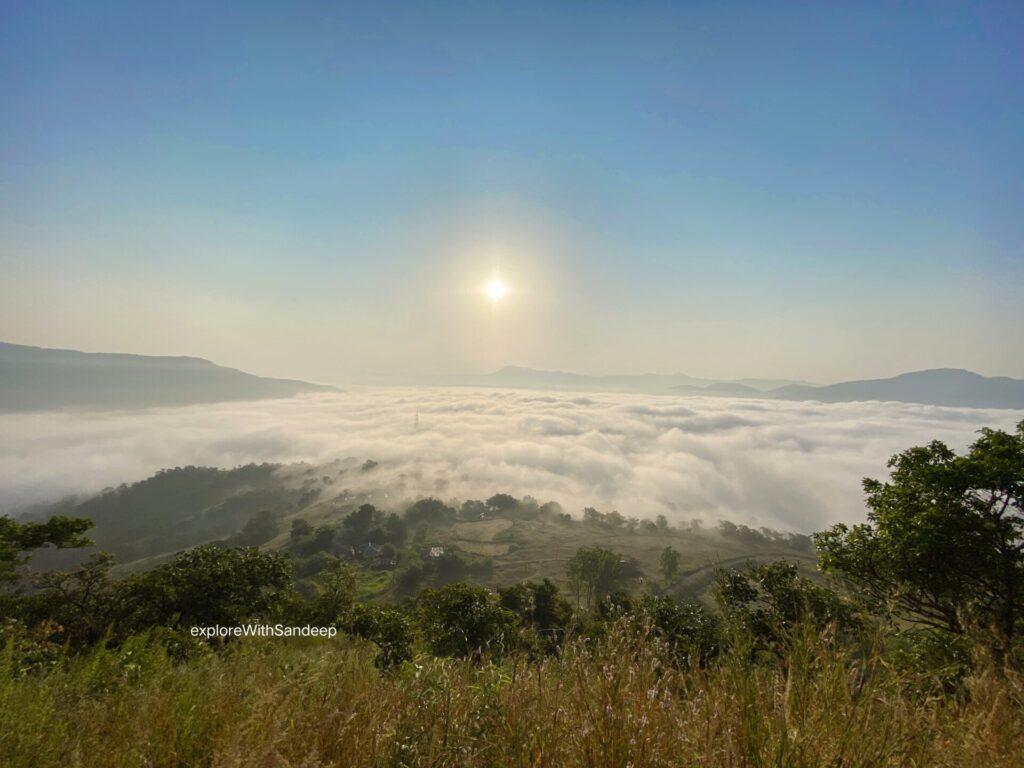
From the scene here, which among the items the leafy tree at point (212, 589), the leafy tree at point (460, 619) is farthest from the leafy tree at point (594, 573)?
the leafy tree at point (212, 589)

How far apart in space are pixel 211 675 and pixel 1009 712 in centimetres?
657

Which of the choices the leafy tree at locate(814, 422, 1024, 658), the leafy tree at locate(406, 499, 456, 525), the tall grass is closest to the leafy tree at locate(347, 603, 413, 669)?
the leafy tree at locate(814, 422, 1024, 658)

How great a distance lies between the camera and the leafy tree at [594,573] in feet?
336

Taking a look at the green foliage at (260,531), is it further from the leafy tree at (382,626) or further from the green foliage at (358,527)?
the leafy tree at (382,626)

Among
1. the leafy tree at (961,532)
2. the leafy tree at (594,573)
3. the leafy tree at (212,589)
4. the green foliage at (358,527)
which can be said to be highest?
the leafy tree at (961,532)

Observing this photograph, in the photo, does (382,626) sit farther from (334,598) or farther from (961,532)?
(961,532)

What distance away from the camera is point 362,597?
104250 millimetres

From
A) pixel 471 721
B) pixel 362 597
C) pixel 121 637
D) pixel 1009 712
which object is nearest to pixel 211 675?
pixel 471 721

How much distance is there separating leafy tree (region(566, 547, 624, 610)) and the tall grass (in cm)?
10840

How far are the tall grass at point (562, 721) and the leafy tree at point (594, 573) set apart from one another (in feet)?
356

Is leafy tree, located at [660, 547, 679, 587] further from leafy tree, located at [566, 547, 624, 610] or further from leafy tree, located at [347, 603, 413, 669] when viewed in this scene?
leafy tree, located at [347, 603, 413, 669]

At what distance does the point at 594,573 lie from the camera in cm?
10200

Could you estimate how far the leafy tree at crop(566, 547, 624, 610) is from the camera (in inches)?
4035

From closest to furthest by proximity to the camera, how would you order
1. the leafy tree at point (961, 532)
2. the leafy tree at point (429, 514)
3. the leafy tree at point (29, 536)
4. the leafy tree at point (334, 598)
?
the leafy tree at point (961, 532)
the leafy tree at point (29, 536)
the leafy tree at point (334, 598)
the leafy tree at point (429, 514)
